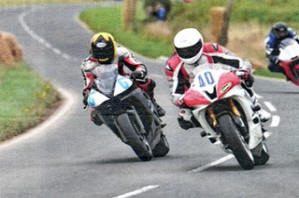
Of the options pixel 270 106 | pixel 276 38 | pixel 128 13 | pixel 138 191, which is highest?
pixel 138 191

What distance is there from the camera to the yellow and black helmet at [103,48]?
16.5m

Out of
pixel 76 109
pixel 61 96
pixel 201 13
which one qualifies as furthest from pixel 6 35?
pixel 201 13

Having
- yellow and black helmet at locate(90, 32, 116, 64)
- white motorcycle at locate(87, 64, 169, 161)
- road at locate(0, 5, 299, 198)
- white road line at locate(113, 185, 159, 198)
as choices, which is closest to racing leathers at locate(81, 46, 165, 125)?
yellow and black helmet at locate(90, 32, 116, 64)

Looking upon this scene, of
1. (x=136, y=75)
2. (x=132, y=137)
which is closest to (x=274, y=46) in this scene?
(x=136, y=75)

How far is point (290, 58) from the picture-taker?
2627 centimetres

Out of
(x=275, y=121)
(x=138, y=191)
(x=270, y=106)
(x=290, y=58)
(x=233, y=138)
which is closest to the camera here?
(x=138, y=191)

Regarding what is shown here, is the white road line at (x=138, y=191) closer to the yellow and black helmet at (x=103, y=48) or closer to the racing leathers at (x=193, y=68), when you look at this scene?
the racing leathers at (x=193, y=68)

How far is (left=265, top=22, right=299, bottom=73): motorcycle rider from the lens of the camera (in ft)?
86.6

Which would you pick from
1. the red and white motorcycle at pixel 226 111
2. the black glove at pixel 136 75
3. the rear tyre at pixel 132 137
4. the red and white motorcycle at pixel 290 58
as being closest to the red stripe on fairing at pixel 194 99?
the red and white motorcycle at pixel 226 111

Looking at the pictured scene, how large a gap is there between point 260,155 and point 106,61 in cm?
266

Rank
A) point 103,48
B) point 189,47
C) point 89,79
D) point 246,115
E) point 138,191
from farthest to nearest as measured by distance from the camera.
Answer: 1. point 89,79
2. point 103,48
3. point 189,47
4. point 246,115
5. point 138,191

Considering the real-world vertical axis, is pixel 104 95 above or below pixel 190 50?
below

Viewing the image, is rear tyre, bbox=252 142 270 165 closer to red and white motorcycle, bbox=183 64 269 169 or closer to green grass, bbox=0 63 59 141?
red and white motorcycle, bbox=183 64 269 169

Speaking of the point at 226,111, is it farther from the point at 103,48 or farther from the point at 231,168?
the point at 103,48
